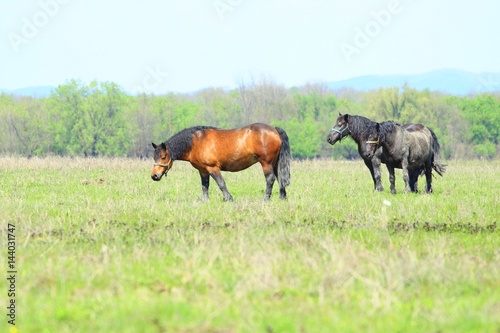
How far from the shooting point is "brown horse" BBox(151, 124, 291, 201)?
1550 centimetres

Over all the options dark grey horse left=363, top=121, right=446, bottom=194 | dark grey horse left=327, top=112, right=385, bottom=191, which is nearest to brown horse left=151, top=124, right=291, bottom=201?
dark grey horse left=327, top=112, right=385, bottom=191

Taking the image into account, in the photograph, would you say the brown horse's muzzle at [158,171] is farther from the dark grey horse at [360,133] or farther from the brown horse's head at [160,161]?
the dark grey horse at [360,133]

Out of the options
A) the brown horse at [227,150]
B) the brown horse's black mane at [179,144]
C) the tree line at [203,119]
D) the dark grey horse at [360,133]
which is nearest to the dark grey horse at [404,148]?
the dark grey horse at [360,133]

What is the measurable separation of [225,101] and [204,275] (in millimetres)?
82921

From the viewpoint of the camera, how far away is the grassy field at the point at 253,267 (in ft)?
18.8

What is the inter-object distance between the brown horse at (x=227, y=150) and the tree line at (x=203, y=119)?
55.4 metres

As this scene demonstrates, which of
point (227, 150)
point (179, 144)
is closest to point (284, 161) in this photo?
point (227, 150)

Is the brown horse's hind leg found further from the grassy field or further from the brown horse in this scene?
the grassy field

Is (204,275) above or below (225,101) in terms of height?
below

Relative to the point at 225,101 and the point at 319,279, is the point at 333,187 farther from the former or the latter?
the point at 225,101

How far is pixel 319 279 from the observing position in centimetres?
704

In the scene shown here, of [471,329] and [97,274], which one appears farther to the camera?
[97,274]

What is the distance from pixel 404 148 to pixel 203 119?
7039 centimetres

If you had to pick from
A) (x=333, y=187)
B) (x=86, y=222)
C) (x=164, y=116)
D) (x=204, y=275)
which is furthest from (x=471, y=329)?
(x=164, y=116)
